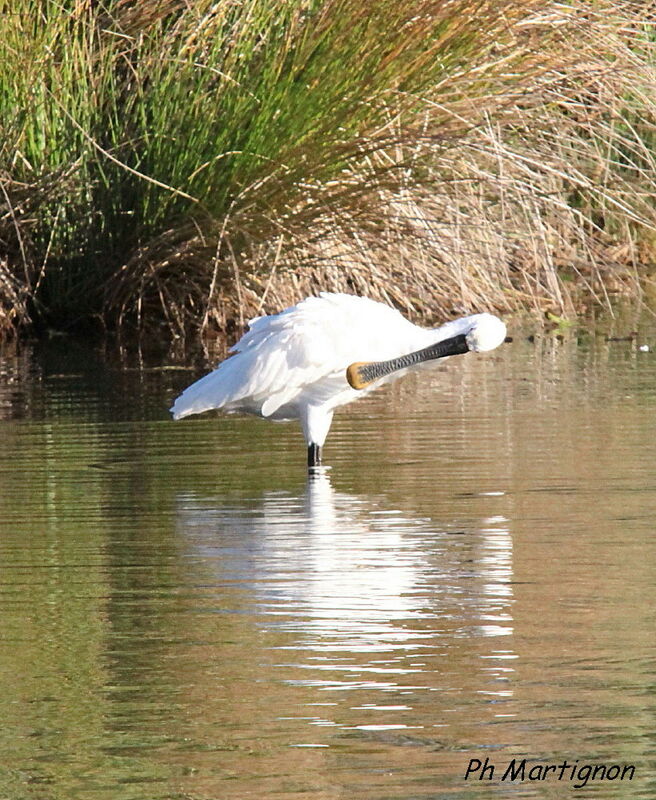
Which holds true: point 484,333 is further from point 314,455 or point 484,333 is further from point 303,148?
point 303,148

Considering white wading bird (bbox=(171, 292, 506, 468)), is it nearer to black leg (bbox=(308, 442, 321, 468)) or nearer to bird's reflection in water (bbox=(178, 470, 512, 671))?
black leg (bbox=(308, 442, 321, 468))

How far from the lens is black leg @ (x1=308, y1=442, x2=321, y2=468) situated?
25.6 feet

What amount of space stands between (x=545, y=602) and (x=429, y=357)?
3068mm

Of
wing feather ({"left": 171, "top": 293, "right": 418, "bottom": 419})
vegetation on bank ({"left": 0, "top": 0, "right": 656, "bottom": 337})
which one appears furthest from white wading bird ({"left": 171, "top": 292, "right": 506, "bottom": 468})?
vegetation on bank ({"left": 0, "top": 0, "right": 656, "bottom": 337})

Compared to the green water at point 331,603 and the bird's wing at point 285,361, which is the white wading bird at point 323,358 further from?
the green water at point 331,603

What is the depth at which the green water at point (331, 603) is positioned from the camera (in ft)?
12.5

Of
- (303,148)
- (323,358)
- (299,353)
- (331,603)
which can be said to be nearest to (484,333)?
(323,358)

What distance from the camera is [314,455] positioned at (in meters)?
7.83

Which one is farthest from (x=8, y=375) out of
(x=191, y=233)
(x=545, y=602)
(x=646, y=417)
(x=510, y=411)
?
(x=545, y=602)

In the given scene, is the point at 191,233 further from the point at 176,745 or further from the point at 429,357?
the point at 176,745

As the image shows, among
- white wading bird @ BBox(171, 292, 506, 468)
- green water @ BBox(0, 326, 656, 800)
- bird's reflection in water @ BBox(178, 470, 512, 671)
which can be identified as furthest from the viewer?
white wading bird @ BBox(171, 292, 506, 468)

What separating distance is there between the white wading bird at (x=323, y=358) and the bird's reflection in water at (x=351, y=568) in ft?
3.30

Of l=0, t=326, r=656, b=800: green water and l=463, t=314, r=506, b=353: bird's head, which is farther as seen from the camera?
l=463, t=314, r=506, b=353: bird's head

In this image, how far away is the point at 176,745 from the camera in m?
3.92
